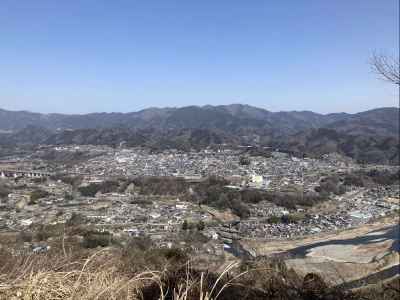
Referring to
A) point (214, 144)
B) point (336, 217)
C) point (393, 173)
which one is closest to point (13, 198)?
point (336, 217)

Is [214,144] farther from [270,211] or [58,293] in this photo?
[58,293]

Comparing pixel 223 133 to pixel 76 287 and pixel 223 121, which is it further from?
pixel 76 287

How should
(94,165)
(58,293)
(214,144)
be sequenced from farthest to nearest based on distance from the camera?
(214,144) < (94,165) < (58,293)

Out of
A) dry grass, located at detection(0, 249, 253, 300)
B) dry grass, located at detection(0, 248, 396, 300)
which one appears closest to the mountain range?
dry grass, located at detection(0, 248, 396, 300)

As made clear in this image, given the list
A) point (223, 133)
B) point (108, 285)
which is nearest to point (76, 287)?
point (108, 285)

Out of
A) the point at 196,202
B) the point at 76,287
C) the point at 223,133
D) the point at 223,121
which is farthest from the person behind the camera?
the point at 223,121

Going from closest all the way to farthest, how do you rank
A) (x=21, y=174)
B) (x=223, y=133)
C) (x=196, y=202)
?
(x=196, y=202)
(x=21, y=174)
(x=223, y=133)

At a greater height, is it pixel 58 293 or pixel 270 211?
pixel 58 293

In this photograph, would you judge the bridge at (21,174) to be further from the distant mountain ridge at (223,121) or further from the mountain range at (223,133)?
the distant mountain ridge at (223,121)

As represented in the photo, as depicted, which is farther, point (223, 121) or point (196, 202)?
point (223, 121)
